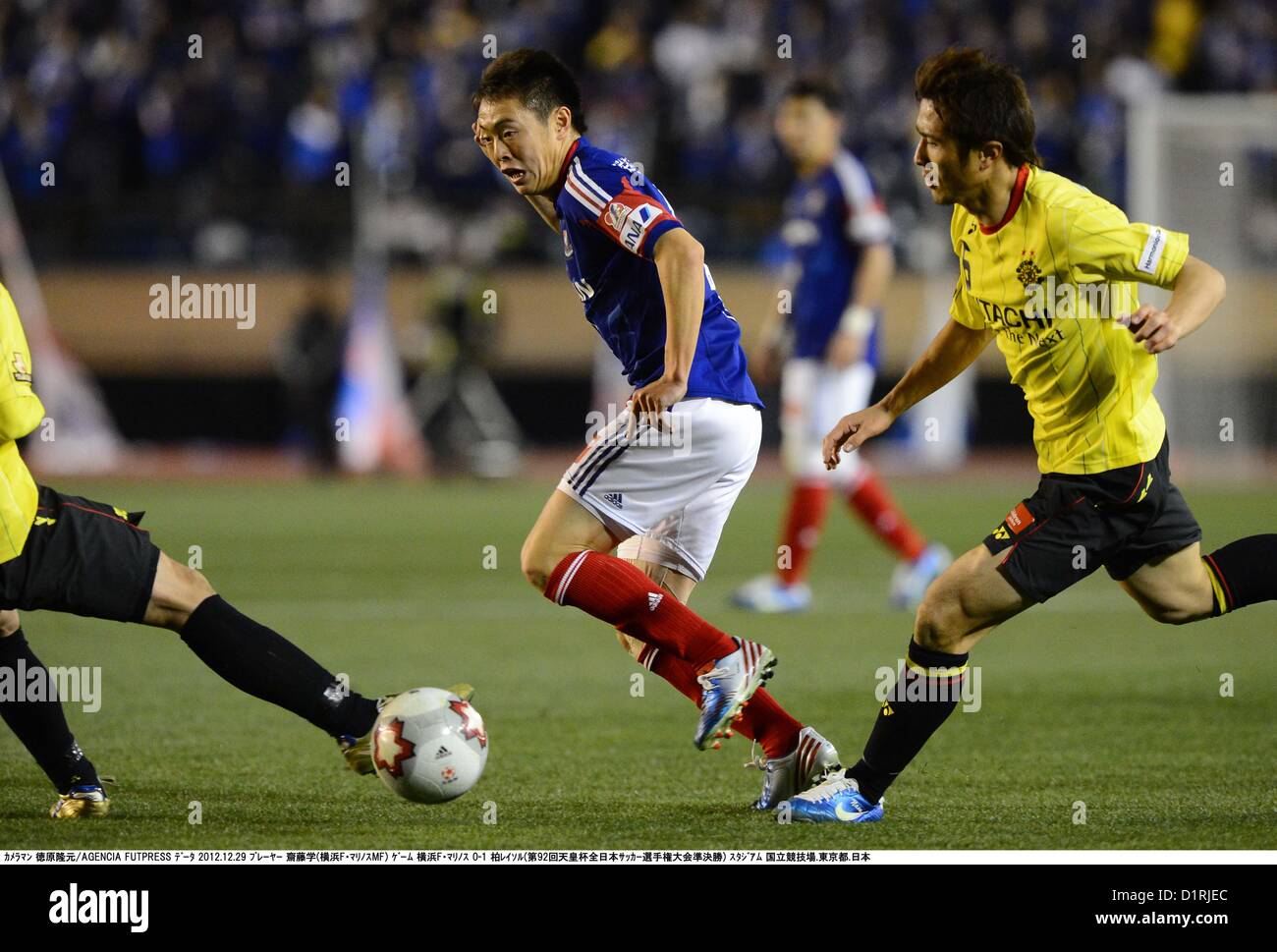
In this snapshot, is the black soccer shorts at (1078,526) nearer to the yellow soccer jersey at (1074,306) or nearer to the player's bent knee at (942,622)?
the yellow soccer jersey at (1074,306)

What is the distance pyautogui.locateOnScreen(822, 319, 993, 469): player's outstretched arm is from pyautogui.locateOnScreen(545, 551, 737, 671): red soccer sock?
600 mm

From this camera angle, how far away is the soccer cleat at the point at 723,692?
175 inches

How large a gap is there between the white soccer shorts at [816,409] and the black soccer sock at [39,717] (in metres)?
4.83

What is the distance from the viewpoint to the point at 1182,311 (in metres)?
4.02

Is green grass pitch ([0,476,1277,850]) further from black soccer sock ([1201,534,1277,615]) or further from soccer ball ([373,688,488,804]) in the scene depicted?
black soccer sock ([1201,534,1277,615])

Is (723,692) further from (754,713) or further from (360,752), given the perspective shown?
(360,752)

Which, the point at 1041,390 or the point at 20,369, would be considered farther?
the point at 1041,390

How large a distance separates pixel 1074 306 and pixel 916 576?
458 cm

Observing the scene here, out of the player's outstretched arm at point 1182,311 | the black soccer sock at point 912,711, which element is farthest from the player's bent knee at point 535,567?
the player's outstretched arm at point 1182,311

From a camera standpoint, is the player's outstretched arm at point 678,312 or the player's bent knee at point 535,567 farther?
the player's bent knee at point 535,567

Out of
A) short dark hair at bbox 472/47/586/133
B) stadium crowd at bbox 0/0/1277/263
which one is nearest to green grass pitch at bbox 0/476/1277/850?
short dark hair at bbox 472/47/586/133

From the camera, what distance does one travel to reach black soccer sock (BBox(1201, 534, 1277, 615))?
472 centimetres

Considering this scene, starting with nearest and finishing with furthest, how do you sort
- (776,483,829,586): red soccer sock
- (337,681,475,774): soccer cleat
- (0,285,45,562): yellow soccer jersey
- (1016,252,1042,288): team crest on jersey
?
(0,285,45,562): yellow soccer jersey < (1016,252,1042,288): team crest on jersey < (337,681,475,774): soccer cleat < (776,483,829,586): red soccer sock

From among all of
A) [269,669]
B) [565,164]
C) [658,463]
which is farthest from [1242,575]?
[269,669]
